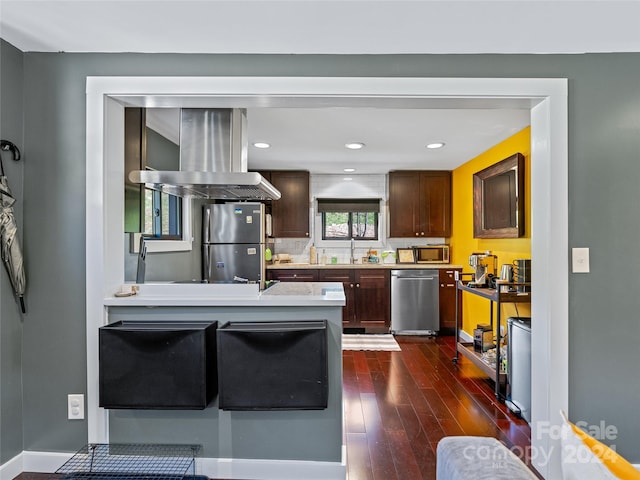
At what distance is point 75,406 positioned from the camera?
6.58 ft

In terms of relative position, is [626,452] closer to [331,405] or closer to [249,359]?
[331,405]

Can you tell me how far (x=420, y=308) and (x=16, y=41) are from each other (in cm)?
460

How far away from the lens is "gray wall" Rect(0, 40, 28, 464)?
1901 mm

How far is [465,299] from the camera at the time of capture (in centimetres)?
469

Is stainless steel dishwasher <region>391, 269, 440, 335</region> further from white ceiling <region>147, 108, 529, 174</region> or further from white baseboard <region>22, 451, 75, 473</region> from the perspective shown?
white baseboard <region>22, 451, 75, 473</region>

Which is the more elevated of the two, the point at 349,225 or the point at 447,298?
the point at 349,225

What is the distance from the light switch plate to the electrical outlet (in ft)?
9.16

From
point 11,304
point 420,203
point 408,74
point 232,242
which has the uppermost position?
point 408,74

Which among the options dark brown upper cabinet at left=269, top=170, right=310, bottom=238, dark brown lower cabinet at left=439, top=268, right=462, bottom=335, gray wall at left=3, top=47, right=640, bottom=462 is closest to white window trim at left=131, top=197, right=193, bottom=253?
gray wall at left=3, top=47, right=640, bottom=462

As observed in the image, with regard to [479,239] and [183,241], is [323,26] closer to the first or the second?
[183,241]

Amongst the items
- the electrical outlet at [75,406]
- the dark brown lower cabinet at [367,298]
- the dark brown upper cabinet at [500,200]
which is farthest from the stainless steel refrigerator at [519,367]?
the electrical outlet at [75,406]

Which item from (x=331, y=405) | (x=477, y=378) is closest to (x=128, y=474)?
(x=331, y=405)

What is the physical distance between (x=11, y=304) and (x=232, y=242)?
8.27 feet

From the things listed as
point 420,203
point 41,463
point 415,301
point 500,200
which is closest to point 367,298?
point 415,301
